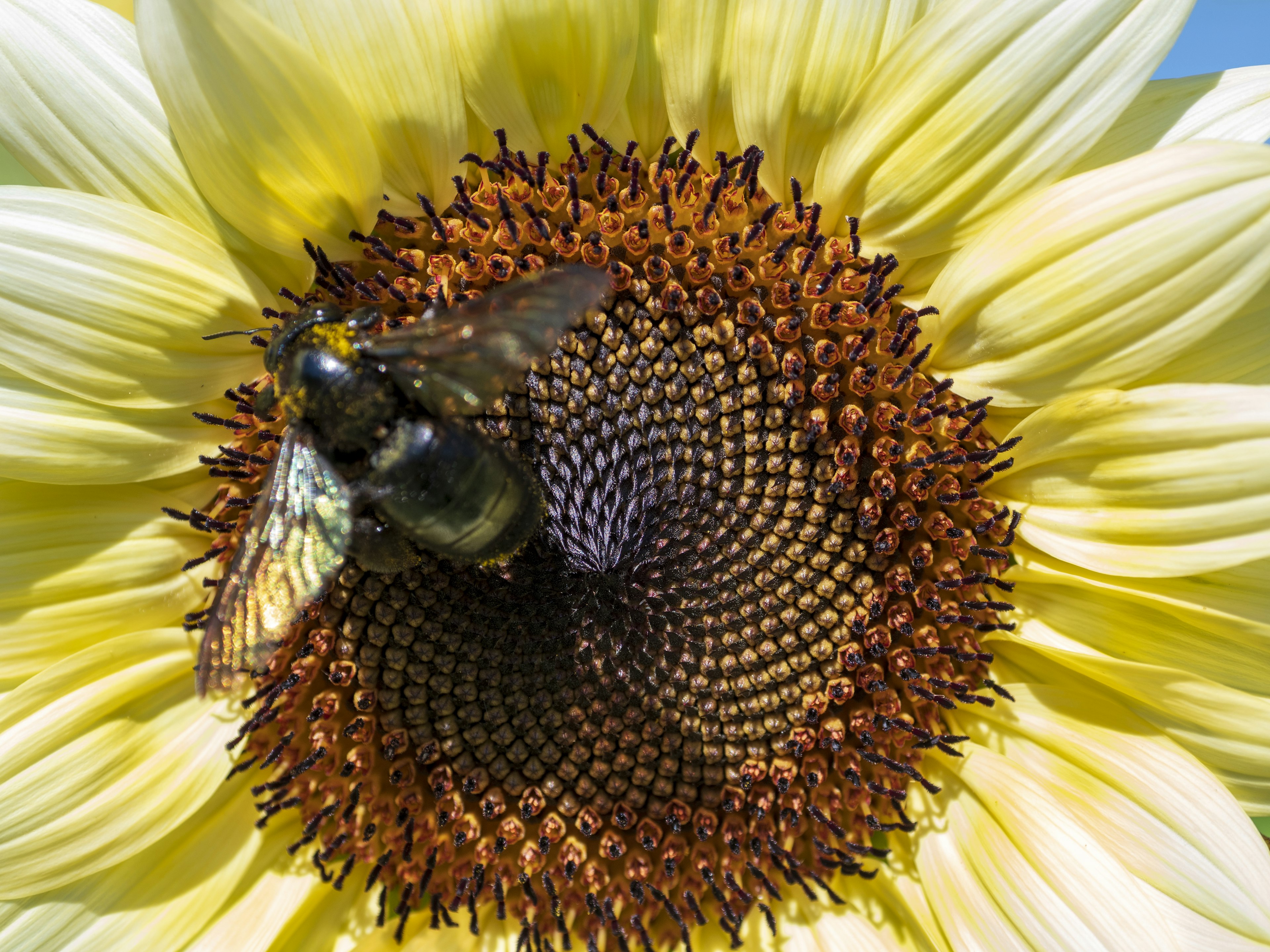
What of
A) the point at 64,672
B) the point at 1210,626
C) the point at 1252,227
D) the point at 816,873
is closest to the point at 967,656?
the point at 1210,626

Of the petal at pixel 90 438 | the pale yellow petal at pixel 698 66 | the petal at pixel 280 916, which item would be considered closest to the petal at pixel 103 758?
the petal at pixel 280 916

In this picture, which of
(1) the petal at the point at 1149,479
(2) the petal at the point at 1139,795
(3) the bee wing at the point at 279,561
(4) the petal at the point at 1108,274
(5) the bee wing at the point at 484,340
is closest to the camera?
(5) the bee wing at the point at 484,340

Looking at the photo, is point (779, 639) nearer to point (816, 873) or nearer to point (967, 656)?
point (967, 656)

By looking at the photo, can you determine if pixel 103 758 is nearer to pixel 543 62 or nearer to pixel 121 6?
pixel 121 6

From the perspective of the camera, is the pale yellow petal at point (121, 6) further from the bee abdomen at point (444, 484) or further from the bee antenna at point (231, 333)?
the bee abdomen at point (444, 484)

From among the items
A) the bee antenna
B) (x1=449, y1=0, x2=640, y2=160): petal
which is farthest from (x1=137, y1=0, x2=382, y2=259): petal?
(x1=449, y1=0, x2=640, y2=160): petal

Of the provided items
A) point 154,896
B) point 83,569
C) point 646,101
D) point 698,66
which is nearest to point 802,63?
point 698,66

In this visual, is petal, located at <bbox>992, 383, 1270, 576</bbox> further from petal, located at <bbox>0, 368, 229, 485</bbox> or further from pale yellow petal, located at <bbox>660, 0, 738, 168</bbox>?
petal, located at <bbox>0, 368, 229, 485</bbox>
